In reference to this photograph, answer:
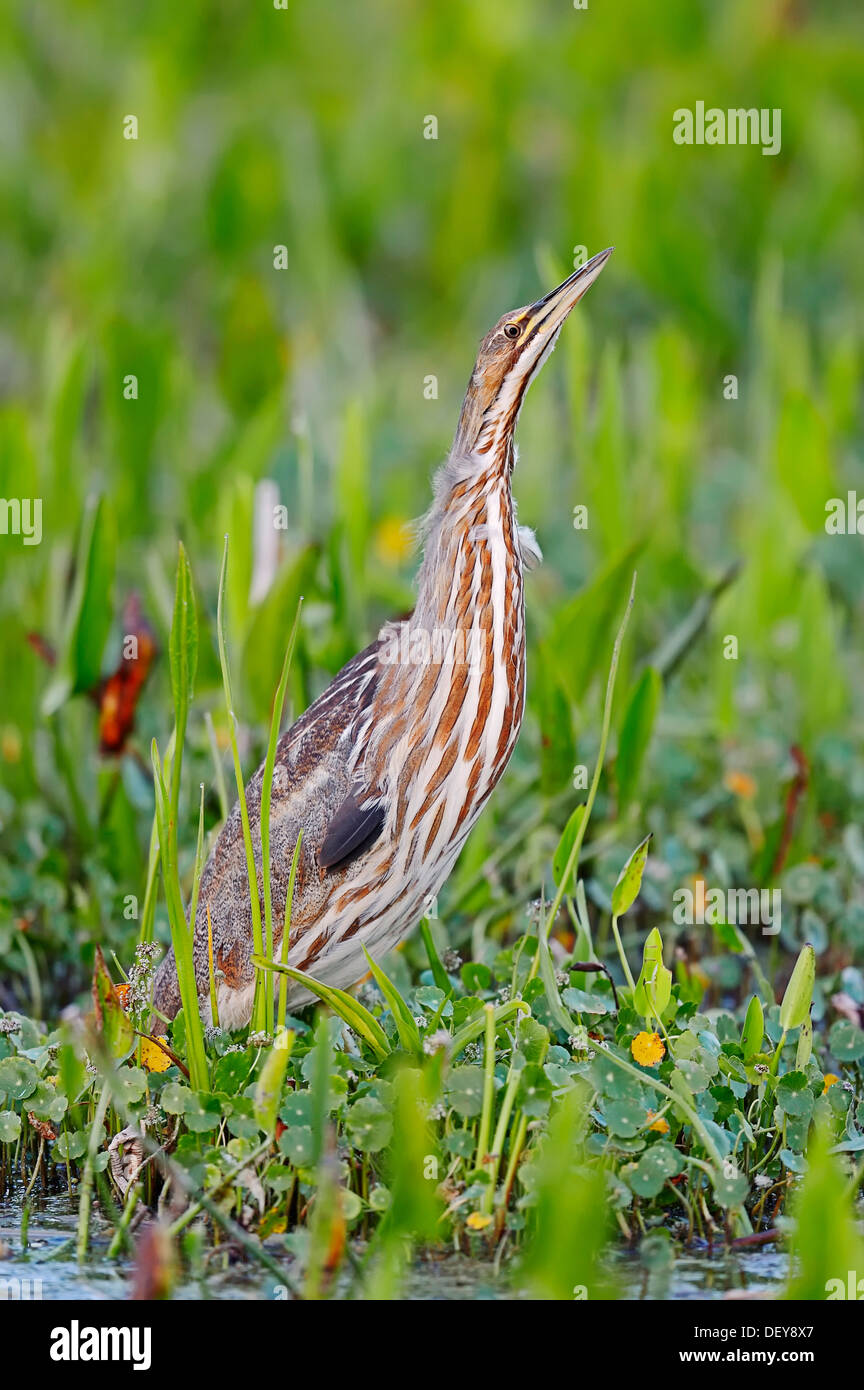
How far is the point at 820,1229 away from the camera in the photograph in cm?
209

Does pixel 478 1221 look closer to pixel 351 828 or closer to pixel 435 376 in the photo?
pixel 351 828

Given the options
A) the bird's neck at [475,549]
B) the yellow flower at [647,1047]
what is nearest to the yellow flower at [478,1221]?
the yellow flower at [647,1047]

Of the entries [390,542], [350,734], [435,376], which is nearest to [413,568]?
[390,542]

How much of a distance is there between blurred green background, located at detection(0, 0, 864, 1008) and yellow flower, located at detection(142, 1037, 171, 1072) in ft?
2.37

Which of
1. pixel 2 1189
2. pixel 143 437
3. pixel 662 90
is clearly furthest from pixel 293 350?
pixel 2 1189

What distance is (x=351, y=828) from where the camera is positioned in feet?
9.12

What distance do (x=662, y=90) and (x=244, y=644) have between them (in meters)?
4.56

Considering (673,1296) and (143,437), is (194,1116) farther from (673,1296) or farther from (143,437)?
(143,437)

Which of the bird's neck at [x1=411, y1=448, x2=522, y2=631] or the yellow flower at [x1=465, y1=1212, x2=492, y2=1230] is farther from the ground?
the bird's neck at [x1=411, y1=448, x2=522, y2=631]

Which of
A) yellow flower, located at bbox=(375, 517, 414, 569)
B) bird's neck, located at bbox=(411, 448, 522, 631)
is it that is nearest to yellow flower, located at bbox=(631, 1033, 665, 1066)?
bird's neck, located at bbox=(411, 448, 522, 631)

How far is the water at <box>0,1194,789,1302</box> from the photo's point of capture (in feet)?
7.97

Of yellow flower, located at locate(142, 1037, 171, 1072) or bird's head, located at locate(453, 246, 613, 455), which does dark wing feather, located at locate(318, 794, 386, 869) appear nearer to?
yellow flower, located at locate(142, 1037, 171, 1072)

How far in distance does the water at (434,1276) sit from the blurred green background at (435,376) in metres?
0.87

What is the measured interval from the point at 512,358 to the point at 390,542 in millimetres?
2294
